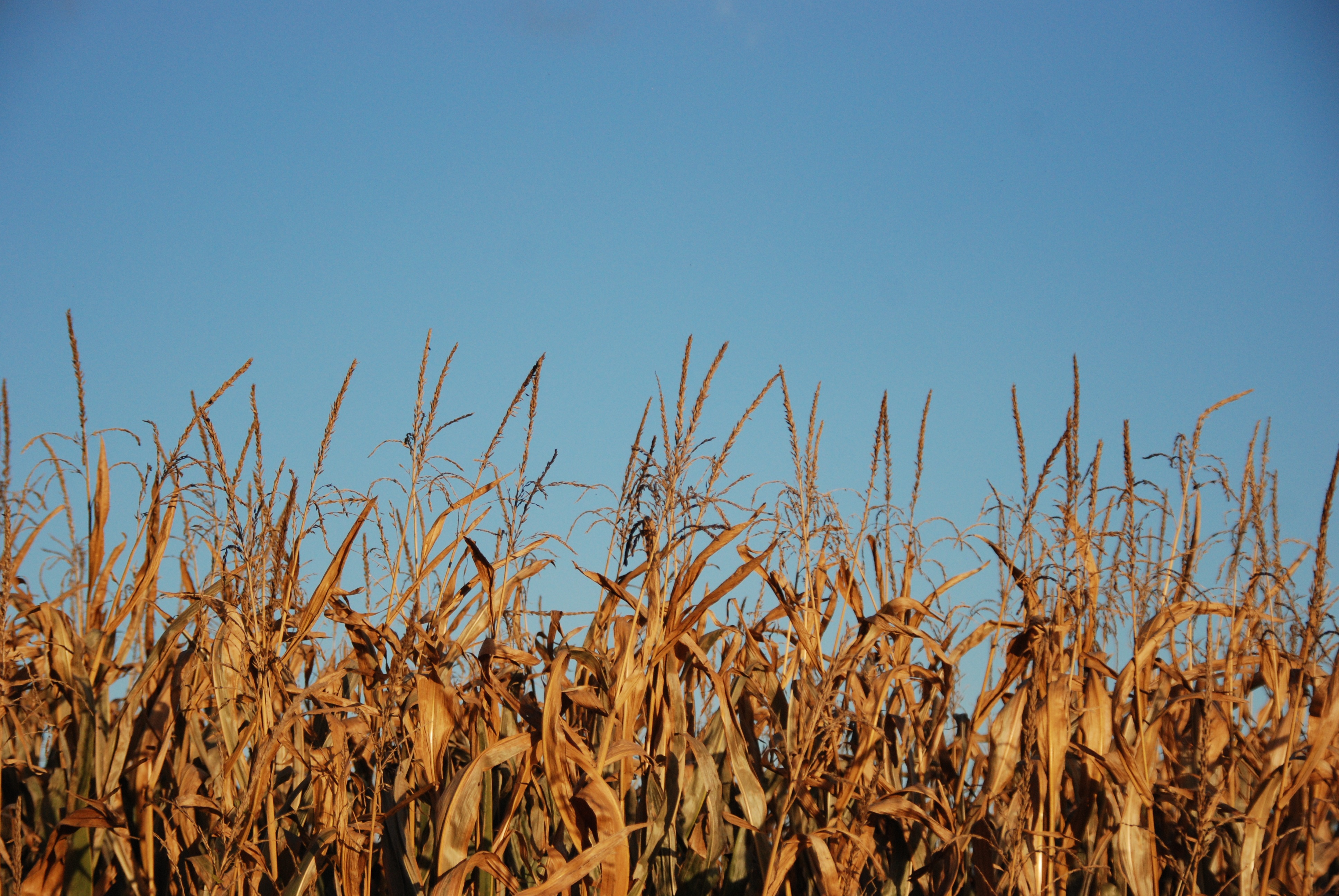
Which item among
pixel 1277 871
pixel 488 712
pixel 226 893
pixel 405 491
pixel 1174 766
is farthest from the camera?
pixel 1174 766

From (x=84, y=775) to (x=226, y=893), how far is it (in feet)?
2.42

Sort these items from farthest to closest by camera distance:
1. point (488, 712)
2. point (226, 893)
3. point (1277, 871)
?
point (1277, 871)
point (488, 712)
point (226, 893)

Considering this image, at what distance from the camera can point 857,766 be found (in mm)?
2133

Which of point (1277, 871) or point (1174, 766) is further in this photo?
point (1174, 766)

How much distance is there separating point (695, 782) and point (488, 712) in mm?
524

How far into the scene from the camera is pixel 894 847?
2289mm

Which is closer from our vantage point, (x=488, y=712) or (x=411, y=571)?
(x=411, y=571)

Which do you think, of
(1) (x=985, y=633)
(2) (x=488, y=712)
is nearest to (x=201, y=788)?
(2) (x=488, y=712)

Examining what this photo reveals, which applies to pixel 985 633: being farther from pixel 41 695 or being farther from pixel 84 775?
pixel 41 695

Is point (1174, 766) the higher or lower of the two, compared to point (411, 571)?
lower

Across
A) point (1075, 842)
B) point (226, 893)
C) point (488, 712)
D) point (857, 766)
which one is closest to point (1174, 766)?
point (1075, 842)

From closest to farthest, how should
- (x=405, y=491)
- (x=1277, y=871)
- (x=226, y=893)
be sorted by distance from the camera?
(x=226, y=893), (x=405, y=491), (x=1277, y=871)

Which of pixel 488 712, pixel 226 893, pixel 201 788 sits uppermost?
pixel 488 712

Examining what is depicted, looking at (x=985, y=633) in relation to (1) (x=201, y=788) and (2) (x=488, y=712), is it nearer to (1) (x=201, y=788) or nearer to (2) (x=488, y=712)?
(2) (x=488, y=712)
